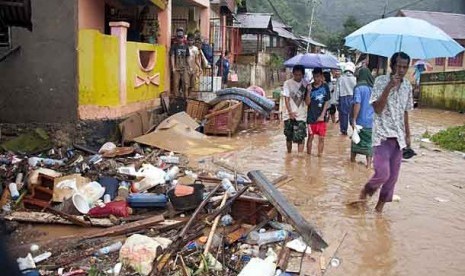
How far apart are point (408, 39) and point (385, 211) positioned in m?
2.05

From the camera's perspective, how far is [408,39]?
5605 mm

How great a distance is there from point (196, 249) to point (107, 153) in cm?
416

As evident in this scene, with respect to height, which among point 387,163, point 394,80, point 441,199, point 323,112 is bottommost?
point 441,199

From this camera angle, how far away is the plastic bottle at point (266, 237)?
483 centimetres

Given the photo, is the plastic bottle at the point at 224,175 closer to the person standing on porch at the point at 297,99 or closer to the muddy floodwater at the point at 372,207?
the muddy floodwater at the point at 372,207

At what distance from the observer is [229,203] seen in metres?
5.19

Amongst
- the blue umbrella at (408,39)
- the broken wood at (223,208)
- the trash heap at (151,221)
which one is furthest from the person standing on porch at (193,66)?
the broken wood at (223,208)

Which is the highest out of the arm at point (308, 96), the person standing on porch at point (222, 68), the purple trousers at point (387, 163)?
the person standing on porch at point (222, 68)

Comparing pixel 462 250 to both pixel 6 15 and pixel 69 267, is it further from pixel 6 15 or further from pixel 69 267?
pixel 6 15

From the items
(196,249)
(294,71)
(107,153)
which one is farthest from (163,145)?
(196,249)

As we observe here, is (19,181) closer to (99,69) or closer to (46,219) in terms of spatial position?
(46,219)

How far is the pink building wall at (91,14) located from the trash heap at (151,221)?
10.4ft

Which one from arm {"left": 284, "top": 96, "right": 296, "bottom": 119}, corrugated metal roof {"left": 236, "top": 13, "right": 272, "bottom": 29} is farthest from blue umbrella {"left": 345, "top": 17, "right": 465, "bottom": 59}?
corrugated metal roof {"left": 236, "top": 13, "right": 272, "bottom": 29}

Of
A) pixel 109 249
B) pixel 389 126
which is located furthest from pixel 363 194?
pixel 109 249
